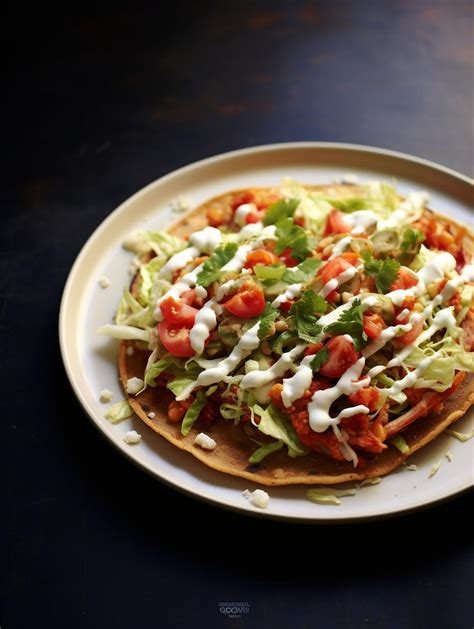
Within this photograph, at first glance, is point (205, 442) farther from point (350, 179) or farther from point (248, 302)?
Result: point (350, 179)

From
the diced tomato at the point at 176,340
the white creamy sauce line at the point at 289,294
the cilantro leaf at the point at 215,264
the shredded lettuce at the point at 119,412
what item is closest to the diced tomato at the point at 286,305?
the white creamy sauce line at the point at 289,294

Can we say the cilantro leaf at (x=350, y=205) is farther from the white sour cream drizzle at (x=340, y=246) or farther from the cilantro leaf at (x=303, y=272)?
the cilantro leaf at (x=303, y=272)

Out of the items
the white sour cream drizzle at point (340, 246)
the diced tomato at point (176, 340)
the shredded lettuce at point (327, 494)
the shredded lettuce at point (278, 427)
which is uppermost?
the white sour cream drizzle at point (340, 246)

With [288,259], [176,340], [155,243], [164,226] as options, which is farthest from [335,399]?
[164,226]

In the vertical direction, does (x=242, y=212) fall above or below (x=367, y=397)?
above

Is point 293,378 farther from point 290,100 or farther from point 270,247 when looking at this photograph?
point 290,100

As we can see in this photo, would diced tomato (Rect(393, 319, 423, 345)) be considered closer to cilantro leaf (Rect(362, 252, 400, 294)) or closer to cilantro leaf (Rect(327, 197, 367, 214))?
cilantro leaf (Rect(362, 252, 400, 294))

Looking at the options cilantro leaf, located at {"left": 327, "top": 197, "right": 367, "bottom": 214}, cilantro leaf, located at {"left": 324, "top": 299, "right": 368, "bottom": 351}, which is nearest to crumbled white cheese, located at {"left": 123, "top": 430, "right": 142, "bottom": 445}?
cilantro leaf, located at {"left": 324, "top": 299, "right": 368, "bottom": 351}
